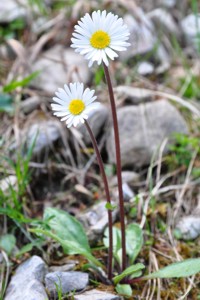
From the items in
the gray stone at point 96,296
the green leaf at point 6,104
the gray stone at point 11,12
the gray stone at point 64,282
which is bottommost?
the gray stone at point 96,296

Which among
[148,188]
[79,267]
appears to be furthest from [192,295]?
[148,188]

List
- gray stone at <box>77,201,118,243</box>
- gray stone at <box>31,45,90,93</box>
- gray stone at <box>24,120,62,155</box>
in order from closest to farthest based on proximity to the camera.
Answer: gray stone at <box>77,201,118,243</box> < gray stone at <box>24,120,62,155</box> < gray stone at <box>31,45,90,93</box>

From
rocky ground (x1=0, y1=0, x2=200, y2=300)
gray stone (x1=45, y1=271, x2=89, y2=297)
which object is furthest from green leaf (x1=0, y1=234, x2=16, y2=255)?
gray stone (x1=45, y1=271, x2=89, y2=297)

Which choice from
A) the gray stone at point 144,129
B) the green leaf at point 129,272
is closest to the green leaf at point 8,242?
the green leaf at point 129,272

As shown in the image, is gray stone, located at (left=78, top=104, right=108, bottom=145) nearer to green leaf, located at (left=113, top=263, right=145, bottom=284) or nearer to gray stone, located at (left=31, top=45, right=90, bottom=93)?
gray stone, located at (left=31, top=45, right=90, bottom=93)

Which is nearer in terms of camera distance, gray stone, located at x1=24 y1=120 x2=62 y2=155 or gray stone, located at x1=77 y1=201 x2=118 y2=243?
gray stone, located at x1=77 y1=201 x2=118 y2=243

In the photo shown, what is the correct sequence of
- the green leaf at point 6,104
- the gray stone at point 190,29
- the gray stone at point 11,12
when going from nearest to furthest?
1. the green leaf at point 6,104
2. the gray stone at point 11,12
3. the gray stone at point 190,29

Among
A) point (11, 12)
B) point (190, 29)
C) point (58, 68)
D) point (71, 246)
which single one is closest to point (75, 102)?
point (71, 246)

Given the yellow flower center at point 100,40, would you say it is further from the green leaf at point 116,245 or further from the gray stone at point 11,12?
the gray stone at point 11,12
